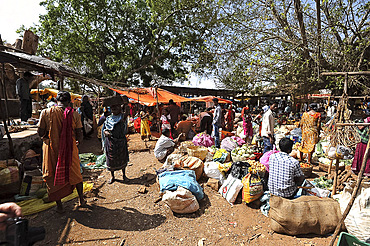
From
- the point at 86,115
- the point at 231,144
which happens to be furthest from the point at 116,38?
the point at 231,144

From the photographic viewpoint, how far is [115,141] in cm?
422

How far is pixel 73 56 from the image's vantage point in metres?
17.8

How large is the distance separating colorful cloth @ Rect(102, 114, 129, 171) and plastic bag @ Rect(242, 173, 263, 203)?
2.69 meters

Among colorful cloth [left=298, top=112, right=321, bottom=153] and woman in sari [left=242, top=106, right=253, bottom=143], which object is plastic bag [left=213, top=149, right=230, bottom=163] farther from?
woman in sari [left=242, top=106, right=253, bottom=143]

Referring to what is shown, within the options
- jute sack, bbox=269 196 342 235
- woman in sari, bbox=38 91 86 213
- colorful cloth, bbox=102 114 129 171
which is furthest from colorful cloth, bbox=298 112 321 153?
woman in sari, bbox=38 91 86 213

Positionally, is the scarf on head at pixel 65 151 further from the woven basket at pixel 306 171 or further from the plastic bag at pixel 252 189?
the woven basket at pixel 306 171

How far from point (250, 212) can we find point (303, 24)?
5.92 meters

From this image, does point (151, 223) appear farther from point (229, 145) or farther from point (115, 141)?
point (229, 145)

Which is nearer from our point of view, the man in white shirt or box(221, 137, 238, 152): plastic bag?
the man in white shirt

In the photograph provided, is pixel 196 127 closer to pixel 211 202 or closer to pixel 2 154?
pixel 211 202

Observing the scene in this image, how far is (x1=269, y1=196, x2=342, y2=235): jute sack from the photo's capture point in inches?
108

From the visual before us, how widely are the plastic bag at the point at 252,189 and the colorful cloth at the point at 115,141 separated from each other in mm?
2689

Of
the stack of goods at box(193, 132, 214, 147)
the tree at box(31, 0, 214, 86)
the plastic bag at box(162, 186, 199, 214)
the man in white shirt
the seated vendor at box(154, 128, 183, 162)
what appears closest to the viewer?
the plastic bag at box(162, 186, 199, 214)

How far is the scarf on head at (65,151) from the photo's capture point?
2967mm
